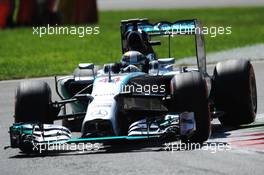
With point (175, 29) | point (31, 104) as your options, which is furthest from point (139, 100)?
point (175, 29)

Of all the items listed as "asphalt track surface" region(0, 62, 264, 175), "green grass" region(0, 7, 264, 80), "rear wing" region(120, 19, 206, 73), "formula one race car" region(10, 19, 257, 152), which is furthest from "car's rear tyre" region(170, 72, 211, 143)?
"green grass" region(0, 7, 264, 80)

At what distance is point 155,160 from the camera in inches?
392

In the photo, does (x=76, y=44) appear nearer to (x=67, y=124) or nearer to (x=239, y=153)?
(x=67, y=124)

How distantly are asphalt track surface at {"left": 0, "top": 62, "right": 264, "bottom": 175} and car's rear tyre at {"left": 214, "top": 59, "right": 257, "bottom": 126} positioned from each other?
64 centimetres

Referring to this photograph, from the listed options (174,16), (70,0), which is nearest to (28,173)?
(70,0)

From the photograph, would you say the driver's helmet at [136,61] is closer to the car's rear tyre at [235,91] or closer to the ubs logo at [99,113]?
the car's rear tyre at [235,91]

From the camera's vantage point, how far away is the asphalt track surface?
30.9 feet

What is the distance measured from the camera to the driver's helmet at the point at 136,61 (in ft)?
40.8

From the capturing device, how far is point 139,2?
155ft

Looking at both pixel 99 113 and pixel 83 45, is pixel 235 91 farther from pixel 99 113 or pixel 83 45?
pixel 83 45

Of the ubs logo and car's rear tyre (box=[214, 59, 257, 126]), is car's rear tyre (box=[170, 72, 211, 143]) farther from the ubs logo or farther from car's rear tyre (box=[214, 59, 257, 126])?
car's rear tyre (box=[214, 59, 257, 126])

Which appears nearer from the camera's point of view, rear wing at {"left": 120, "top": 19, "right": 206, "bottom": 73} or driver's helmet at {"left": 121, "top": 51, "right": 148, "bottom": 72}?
driver's helmet at {"left": 121, "top": 51, "right": 148, "bottom": 72}

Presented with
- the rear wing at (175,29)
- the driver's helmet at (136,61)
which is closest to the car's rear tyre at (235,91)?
the rear wing at (175,29)

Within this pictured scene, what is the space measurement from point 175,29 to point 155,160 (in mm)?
3573
